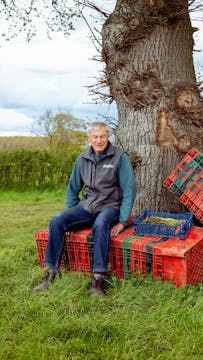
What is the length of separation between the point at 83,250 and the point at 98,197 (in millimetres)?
549

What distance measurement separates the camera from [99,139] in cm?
484

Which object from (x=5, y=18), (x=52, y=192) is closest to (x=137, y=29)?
(x=5, y=18)

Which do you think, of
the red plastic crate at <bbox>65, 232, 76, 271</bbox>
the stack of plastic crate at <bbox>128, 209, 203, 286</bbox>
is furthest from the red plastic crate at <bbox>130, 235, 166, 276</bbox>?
the red plastic crate at <bbox>65, 232, 76, 271</bbox>

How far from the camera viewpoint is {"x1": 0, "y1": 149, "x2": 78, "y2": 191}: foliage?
13.4 metres

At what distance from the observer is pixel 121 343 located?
3.47 metres

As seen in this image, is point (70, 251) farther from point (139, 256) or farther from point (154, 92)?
point (154, 92)

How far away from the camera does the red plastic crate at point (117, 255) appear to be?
15.2 feet

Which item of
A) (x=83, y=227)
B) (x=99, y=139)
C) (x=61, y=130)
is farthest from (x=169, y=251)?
(x=61, y=130)

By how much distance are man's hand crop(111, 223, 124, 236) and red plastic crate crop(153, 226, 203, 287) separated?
1.62 ft

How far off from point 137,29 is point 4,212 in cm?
555

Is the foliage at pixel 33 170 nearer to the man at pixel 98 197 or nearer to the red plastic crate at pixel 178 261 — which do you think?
the man at pixel 98 197

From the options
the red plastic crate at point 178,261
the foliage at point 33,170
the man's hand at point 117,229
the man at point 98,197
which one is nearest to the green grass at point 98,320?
the red plastic crate at point 178,261

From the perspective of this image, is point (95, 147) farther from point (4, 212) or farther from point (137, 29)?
point (4, 212)

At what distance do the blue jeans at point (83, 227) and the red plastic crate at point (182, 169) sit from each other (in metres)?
0.78
